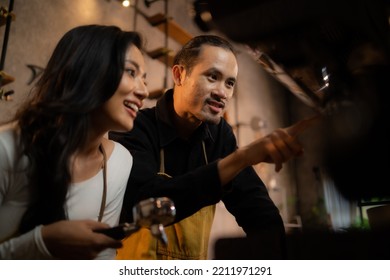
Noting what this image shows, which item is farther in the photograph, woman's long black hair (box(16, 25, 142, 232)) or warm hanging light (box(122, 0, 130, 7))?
warm hanging light (box(122, 0, 130, 7))

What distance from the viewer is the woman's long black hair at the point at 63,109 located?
2.10 feet

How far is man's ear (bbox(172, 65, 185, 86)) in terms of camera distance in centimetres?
85

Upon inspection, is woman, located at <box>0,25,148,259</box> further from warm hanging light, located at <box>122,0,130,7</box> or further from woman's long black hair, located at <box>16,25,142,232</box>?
warm hanging light, located at <box>122,0,130,7</box>

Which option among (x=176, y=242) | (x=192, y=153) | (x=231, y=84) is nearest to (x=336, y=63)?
(x=231, y=84)

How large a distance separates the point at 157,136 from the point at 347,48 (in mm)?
388

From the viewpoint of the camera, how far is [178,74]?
33.9 inches

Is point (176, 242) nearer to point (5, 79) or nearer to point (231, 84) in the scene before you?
point (231, 84)

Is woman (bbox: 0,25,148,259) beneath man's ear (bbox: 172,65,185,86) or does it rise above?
beneath

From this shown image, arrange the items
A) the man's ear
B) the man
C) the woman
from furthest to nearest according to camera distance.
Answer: the man's ear → the man → the woman

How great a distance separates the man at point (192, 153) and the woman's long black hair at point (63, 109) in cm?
13

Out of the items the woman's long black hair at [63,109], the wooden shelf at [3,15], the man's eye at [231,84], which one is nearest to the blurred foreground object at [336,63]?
the man's eye at [231,84]

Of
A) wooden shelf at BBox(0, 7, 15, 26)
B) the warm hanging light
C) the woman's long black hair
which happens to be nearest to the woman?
the woman's long black hair

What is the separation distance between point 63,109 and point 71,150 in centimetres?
7

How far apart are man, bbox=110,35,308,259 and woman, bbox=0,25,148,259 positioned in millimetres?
63
